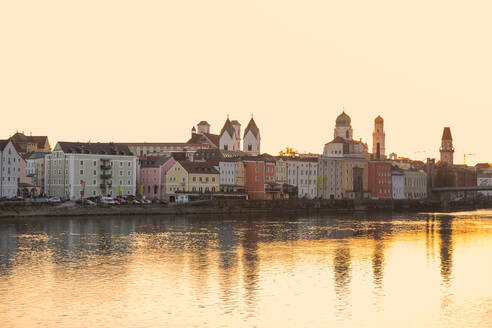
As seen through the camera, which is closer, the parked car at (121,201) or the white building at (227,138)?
the parked car at (121,201)

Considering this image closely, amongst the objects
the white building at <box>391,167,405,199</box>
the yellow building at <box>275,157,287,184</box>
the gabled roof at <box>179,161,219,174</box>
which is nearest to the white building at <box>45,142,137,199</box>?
the gabled roof at <box>179,161,219,174</box>

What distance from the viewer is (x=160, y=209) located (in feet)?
340

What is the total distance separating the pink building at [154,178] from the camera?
416 ft

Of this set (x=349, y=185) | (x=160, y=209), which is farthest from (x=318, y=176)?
(x=160, y=209)

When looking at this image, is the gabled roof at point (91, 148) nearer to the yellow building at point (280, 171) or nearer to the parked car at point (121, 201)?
the parked car at point (121, 201)

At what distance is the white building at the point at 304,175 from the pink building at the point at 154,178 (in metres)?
32.0

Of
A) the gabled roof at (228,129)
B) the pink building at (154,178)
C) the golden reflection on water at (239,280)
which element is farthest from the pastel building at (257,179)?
the golden reflection on water at (239,280)

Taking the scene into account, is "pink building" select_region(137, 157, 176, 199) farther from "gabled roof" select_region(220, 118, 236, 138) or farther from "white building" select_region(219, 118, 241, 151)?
"gabled roof" select_region(220, 118, 236, 138)

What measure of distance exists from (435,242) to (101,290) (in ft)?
121

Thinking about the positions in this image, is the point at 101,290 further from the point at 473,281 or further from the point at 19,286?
the point at 473,281

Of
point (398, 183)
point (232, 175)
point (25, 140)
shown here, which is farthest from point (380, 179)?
point (25, 140)

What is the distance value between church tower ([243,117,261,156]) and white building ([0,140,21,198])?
277 feet

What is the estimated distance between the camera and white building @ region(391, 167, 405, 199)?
187 meters

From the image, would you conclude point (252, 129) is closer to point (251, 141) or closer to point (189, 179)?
point (251, 141)
